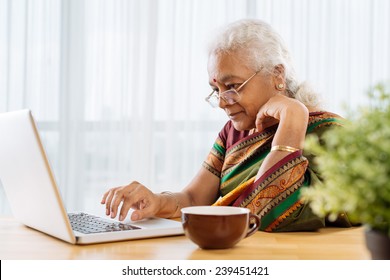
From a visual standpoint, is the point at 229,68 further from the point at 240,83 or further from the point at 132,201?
the point at 132,201

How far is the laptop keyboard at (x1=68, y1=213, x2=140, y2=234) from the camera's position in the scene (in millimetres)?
1152

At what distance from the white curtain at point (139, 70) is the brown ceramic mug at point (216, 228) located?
255 centimetres

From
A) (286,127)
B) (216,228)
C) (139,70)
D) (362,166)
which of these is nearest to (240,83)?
(286,127)

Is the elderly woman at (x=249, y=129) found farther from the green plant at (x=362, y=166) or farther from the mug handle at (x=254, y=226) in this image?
the green plant at (x=362, y=166)

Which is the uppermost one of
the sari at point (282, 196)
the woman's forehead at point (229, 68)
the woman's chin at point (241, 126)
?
the woman's forehead at point (229, 68)

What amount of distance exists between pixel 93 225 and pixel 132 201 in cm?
21

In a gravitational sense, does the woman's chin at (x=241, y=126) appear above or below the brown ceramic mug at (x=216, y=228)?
above

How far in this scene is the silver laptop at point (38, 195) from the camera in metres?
0.99

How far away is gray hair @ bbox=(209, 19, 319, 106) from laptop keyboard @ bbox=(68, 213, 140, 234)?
2.35ft

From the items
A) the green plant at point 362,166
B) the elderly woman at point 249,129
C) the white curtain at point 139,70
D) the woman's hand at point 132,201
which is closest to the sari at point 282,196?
the elderly woman at point 249,129

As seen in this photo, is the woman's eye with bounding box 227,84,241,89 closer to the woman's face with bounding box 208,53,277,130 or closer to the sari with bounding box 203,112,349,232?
the woman's face with bounding box 208,53,277,130

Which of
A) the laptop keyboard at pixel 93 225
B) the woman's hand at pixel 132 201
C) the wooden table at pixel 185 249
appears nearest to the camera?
the wooden table at pixel 185 249

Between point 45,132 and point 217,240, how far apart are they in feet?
9.54

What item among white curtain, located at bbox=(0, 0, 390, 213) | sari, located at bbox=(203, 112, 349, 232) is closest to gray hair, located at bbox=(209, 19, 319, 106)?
sari, located at bbox=(203, 112, 349, 232)
